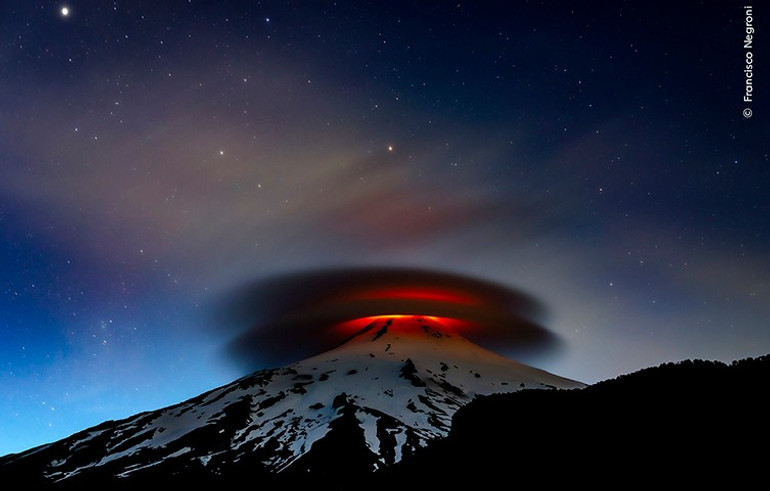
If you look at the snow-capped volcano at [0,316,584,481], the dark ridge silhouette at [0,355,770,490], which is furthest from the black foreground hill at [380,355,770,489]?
the snow-capped volcano at [0,316,584,481]

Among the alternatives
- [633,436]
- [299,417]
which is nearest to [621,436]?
[633,436]

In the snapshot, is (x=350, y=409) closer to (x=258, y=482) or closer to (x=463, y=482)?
(x=258, y=482)

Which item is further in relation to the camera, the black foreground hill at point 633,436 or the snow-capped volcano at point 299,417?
the snow-capped volcano at point 299,417

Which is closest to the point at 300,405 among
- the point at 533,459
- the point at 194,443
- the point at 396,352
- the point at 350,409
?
the point at 350,409

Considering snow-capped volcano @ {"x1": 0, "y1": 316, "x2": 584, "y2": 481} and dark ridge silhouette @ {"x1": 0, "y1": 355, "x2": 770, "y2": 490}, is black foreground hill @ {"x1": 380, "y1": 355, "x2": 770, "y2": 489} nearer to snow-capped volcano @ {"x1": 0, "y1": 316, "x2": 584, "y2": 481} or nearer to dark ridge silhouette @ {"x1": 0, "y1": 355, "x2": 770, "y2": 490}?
dark ridge silhouette @ {"x1": 0, "y1": 355, "x2": 770, "y2": 490}

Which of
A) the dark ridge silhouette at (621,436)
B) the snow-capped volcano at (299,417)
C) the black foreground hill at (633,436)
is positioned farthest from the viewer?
the snow-capped volcano at (299,417)

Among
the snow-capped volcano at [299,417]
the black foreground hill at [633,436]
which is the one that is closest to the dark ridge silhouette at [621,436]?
the black foreground hill at [633,436]

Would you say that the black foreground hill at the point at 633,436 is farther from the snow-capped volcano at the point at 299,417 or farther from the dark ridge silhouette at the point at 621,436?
the snow-capped volcano at the point at 299,417

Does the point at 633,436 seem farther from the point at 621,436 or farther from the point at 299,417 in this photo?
the point at 299,417

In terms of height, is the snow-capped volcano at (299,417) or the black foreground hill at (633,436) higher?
the snow-capped volcano at (299,417)
